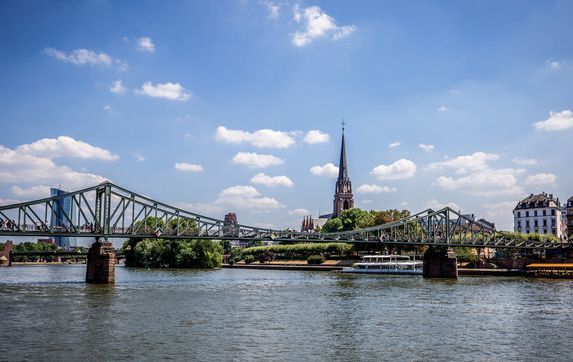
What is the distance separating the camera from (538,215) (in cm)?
14512

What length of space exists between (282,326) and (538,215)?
417 ft

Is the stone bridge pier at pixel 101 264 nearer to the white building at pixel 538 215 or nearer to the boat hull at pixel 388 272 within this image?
the boat hull at pixel 388 272

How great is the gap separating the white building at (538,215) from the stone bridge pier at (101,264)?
111 meters

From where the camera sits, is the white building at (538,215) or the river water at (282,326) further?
the white building at (538,215)

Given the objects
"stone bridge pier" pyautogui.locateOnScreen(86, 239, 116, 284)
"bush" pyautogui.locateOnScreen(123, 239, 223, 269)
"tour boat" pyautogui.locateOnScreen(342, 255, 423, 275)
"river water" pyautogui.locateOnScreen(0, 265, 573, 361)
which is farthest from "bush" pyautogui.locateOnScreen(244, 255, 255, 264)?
"river water" pyautogui.locateOnScreen(0, 265, 573, 361)

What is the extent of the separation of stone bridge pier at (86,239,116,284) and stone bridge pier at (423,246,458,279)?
53393 millimetres

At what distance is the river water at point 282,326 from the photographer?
1083 inches

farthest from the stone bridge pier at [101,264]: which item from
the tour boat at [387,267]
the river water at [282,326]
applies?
the tour boat at [387,267]

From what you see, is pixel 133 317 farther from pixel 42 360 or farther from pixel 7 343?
pixel 42 360

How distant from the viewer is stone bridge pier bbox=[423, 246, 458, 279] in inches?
3720

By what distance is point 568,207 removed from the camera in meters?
135

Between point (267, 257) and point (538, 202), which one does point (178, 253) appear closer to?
point (267, 257)

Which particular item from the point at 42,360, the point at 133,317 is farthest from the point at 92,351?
the point at 133,317

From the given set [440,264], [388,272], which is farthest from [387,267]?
[440,264]
